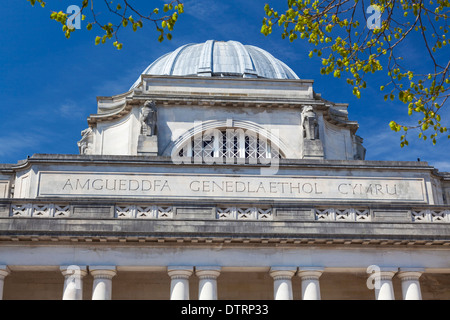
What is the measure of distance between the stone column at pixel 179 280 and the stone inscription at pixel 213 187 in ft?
22.8

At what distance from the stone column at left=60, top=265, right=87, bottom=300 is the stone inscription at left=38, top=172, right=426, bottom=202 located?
6976 millimetres

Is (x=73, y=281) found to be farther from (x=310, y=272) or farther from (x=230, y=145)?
(x=230, y=145)

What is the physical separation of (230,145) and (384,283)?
A: 57.9ft

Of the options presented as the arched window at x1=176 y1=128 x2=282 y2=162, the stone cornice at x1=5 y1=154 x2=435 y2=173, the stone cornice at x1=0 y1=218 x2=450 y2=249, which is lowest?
the stone cornice at x1=0 y1=218 x2=450 y2=249

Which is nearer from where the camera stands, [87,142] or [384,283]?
[384,283]

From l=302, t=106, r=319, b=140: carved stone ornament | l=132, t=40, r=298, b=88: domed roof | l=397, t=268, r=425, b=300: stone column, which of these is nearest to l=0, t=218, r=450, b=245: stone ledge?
l=397, t=268, r=425, b=300: stone column

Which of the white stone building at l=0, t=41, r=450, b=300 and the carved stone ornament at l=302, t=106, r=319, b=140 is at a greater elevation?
the carved stone ornament at l=302, t=106, r=319, b=140

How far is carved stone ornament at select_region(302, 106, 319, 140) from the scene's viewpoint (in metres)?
44.1

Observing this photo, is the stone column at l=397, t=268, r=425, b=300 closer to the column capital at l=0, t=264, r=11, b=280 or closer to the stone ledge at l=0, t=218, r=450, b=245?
the stone ledge at l=0, t=218, r=450, b=245

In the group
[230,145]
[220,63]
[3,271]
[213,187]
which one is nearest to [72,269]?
[3,271]

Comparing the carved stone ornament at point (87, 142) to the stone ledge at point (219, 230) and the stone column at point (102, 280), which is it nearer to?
the stone ledge at point (219, 230)

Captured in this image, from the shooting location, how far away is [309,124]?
146 feet
